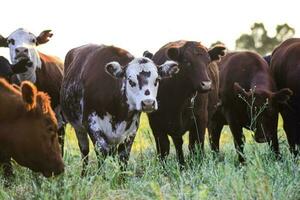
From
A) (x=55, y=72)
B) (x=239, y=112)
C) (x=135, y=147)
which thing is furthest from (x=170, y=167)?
Result: (x=135, y=147)

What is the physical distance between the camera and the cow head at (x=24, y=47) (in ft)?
34.8

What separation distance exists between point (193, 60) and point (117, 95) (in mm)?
1301

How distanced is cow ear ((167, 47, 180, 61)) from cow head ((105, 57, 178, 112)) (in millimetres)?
777

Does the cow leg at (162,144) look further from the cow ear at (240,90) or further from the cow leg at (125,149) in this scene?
the cow ear at (240,90)

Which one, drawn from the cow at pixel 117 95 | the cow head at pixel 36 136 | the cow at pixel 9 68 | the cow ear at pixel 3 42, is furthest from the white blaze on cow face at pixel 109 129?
the cow ear at pixel 3 42

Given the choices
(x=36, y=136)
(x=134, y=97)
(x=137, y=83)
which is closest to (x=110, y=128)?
(x=134, y=97)

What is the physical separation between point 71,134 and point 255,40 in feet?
145

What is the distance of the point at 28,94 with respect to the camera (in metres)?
6.82

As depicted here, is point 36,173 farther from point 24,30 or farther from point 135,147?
point 135,147

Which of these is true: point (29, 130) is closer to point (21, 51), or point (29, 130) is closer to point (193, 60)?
point (193, 60)

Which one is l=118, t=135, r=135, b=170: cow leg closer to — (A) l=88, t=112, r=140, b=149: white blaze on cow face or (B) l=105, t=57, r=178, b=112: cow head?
(A) l=88, t=112, r=140, b=149: white blaze on cow face

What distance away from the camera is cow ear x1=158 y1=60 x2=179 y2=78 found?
349 inches

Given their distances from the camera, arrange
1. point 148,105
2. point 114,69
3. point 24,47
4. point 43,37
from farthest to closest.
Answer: point 43,37, point 24,47, point 114,69, point 148,105

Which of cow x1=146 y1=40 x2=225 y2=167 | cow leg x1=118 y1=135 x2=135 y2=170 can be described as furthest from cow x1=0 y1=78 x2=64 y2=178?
cow x1=146 y1=40 x2=225 y2=167
